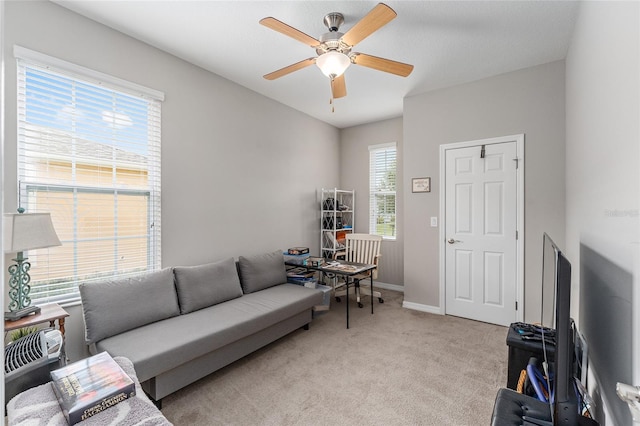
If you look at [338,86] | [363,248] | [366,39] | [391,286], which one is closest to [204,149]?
[338,86]

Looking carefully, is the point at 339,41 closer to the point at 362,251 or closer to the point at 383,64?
the point at 383,64

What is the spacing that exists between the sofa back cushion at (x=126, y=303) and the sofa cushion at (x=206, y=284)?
0.26 feet

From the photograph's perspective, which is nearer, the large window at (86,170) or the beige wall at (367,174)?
the large window at (86,170)

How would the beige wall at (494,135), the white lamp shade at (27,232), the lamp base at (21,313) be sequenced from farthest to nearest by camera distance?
the beige wall at (494,135)
the lamp base at (21,313)
the white lamp shade at (27,232)

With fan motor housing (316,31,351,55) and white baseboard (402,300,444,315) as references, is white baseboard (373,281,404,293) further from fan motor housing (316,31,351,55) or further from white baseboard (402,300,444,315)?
fan motor housing (316,31,351,55)

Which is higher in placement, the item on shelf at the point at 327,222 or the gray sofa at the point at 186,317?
the item on shelf at the point at 327,222

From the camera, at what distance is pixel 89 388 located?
1.36m

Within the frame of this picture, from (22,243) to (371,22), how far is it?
2425mm

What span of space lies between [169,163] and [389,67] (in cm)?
216

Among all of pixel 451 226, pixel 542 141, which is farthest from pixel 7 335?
pixel 542 141

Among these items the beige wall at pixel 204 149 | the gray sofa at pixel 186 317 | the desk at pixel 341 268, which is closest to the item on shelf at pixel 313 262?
the desk at pixel 341 268

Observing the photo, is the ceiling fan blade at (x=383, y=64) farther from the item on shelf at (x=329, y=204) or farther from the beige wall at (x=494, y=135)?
the item on shelf at (x=329, y=204)

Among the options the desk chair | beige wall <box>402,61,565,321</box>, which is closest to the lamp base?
the desk chair

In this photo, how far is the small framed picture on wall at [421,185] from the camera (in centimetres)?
382
